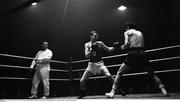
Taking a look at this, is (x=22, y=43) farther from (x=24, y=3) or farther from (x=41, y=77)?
(x=41, y=77)

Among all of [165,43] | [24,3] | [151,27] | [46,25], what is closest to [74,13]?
[46,25]

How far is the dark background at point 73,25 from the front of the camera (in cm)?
885

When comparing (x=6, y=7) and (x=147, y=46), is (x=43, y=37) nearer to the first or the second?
(x=6, y=7)

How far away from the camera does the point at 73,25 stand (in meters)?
10.3

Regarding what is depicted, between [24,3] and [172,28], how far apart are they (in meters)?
5.19

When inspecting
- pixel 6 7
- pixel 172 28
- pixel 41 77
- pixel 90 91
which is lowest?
pixel 90 91

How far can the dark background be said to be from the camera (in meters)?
8.85

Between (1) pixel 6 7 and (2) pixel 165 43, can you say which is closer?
(1) pixel 6 7

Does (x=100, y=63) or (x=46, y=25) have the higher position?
(x=46, y=25)

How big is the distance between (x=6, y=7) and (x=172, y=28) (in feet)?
18.8

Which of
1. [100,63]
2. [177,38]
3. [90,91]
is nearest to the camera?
[100,63]

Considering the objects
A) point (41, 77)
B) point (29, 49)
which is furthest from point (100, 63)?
point (29, 49)

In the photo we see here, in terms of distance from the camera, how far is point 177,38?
364 inches

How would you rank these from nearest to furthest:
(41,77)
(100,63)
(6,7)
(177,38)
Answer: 1. (100,63)
2. (41,77)
3. (6,7)
4. (177,38)
